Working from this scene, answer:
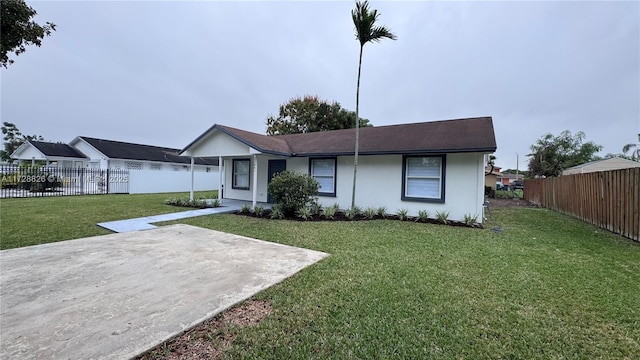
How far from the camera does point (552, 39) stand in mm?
12172

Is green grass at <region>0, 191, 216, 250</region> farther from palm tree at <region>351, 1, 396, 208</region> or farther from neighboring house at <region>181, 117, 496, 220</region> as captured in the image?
palm tree at <region>351, 1, 396, 208</region>

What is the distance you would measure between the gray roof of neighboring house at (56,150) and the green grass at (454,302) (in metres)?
23.9

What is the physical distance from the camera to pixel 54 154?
78.6ft

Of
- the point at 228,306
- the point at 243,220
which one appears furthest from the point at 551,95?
the point at 228,306

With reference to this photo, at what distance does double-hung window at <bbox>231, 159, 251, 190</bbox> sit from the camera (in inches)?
561

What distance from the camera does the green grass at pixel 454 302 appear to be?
2.55 metres

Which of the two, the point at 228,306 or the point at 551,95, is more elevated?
the point at 551,95

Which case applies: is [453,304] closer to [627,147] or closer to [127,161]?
[127,161]

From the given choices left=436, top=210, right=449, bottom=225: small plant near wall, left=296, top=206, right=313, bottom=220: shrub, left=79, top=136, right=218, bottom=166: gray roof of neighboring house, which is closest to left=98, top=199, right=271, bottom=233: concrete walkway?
left=296, top=206, right=313, bottom=220: shrub

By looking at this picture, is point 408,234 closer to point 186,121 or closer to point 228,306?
point 228,306

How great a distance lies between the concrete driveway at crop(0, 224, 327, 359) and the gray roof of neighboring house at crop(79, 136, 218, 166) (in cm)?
1920

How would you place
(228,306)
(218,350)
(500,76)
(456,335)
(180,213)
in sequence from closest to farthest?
(218,350) < (456,335) < (228,306) < (180,213) < (500,76)

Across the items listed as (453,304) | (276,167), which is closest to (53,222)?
→ (276,167)

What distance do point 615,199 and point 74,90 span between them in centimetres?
2984
